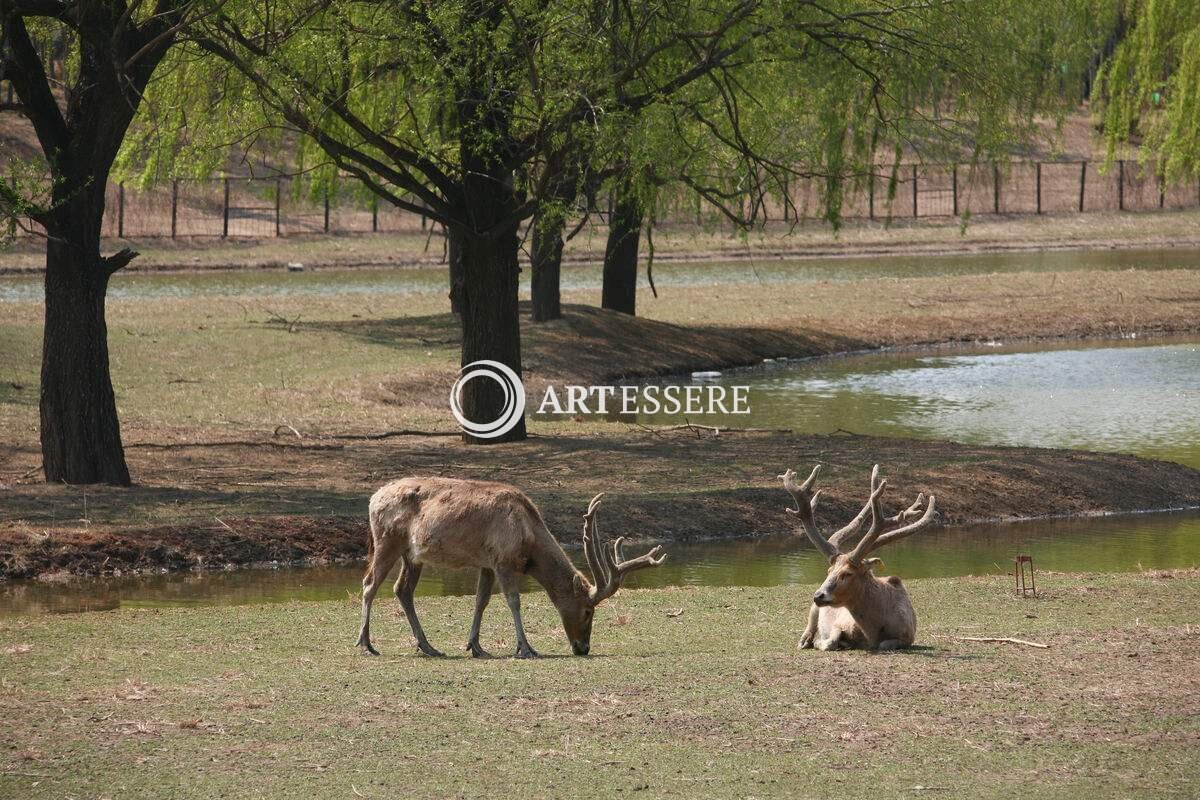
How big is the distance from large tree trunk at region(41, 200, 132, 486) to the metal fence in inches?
1150

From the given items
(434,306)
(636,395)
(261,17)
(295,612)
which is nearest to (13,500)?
(295,612)

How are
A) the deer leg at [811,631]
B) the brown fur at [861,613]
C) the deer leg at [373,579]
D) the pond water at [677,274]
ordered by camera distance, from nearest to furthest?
the brown fur at [861,613] < the deer leg at [373,579] < the deer leg at [811,631] < the pond water at [677,274]

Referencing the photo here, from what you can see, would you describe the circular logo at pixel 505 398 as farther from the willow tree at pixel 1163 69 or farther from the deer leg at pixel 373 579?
the willow tree at pixel 1163 69

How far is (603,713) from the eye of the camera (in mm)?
9453

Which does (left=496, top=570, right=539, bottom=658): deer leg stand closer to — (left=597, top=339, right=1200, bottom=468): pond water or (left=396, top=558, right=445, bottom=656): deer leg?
(left=396, top=558, right=445, bottom=656): deer leg

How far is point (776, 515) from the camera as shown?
19.1m

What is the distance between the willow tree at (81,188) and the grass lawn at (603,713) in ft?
18.7

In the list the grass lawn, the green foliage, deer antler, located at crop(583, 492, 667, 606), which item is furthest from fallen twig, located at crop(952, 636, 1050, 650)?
the green foliage

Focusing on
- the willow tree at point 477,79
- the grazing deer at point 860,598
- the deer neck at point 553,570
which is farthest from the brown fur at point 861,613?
the willow tree at point 477,79

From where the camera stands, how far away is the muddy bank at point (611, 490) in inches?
649

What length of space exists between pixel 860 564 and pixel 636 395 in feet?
59.7

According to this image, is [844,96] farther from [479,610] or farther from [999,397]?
[479,610]

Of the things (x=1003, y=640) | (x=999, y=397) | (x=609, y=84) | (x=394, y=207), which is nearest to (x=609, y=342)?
(x=999, y=397)

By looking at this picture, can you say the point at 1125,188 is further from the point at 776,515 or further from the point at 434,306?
the point at 776,515
